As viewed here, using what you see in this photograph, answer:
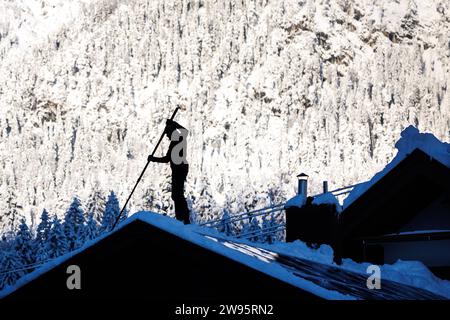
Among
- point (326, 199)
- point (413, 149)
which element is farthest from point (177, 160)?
point (326, 199)

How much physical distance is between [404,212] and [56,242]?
149 feet

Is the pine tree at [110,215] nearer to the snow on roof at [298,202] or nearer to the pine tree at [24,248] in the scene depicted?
the pine tree at [24,248]

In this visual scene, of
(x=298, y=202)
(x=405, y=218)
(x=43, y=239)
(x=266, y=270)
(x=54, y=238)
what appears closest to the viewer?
(x=266, y=270)

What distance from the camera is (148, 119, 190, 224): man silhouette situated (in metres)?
10.5

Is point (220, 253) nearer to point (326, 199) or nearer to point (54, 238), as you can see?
point (326, 199)

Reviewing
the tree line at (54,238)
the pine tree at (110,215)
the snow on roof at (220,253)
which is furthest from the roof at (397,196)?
the pine tree at (110,215)

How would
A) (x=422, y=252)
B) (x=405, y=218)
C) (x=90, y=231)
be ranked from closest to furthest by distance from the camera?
(x=422, y=252) → (x=405, y=218) → (x=90, y=231)

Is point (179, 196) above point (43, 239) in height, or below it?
below

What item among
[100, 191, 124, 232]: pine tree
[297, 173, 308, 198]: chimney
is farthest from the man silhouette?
[100, 191, 124, 232]: pine tree

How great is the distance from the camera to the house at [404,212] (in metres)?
10.3

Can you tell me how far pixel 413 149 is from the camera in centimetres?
1041

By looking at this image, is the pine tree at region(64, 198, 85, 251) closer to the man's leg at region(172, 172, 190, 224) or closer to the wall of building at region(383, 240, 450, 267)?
the wall of building at region(383, 240, 450, 267)

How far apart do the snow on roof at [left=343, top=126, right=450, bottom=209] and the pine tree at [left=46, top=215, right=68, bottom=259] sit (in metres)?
43.5
